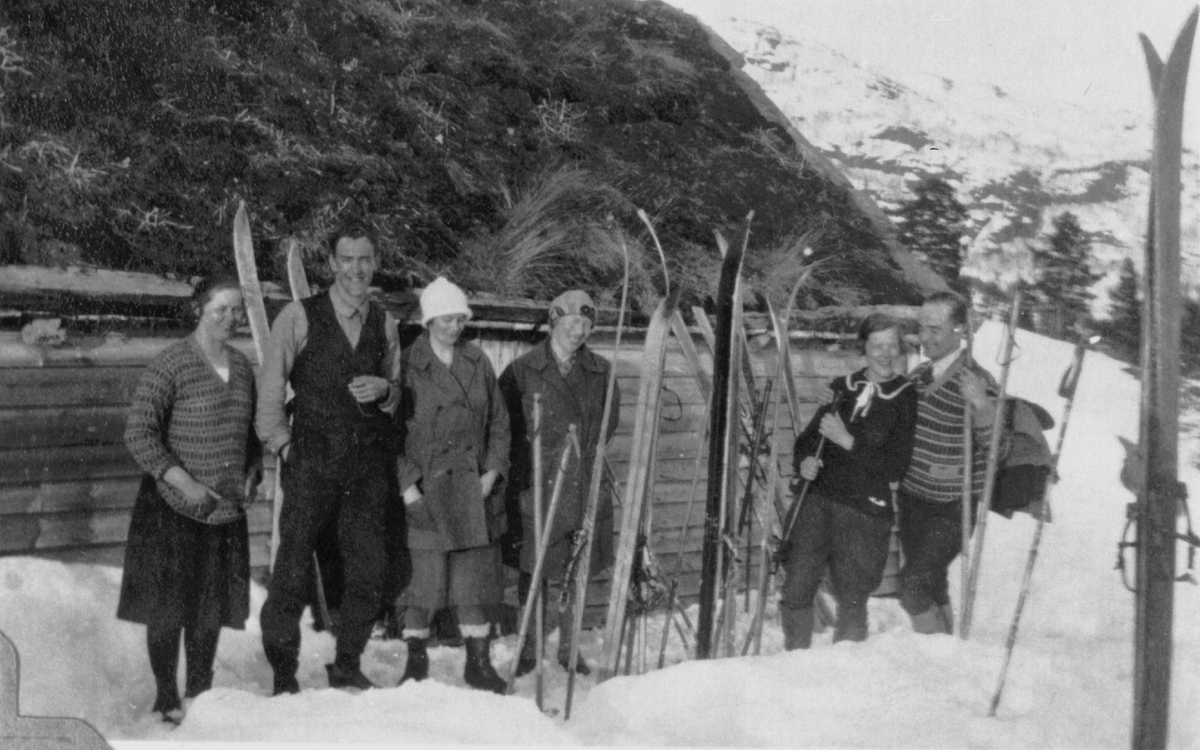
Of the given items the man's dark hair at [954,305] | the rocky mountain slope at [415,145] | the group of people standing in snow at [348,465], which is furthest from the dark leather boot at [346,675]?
the man's dark hair at [954,305]

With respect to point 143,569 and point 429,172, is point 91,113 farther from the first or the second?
point 143,569

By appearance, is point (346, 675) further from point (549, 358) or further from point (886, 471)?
point (886, 471)

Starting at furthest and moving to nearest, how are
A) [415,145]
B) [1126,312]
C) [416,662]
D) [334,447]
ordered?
1. [415,145]
2. [1126,312]
3. [416,662]
4. [334,447]

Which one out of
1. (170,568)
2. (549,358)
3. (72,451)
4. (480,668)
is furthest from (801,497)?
(72,451)

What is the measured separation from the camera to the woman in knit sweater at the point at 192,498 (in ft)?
7.82

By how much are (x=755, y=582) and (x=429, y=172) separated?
2.17 metres

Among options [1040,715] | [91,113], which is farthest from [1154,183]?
[91,113]

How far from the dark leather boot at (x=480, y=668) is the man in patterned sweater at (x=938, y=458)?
136 centimetres

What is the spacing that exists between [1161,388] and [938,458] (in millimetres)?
704

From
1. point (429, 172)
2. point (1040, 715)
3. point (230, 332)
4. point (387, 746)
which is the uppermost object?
point (429, 172)

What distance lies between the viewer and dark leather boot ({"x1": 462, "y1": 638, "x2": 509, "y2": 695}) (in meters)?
2.87

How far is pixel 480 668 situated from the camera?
9.45 ft

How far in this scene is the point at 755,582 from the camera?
Result: 3992mm

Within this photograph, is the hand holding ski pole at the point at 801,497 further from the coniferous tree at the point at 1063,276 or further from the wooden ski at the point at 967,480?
the coniferous tree at the point at 1063,276
